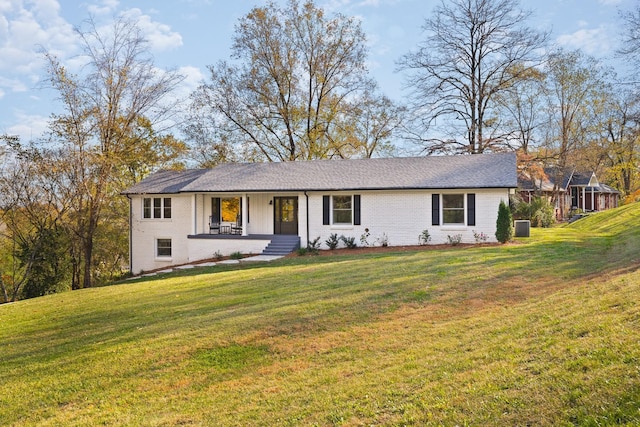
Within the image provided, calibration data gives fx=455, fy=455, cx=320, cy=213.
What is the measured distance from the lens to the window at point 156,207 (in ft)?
81.4

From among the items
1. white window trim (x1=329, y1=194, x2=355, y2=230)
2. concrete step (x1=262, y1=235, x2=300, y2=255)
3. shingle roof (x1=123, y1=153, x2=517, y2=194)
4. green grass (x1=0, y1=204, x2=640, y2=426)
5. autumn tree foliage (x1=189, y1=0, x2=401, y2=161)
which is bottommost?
green grass (x1=0, y1=204, x2=640, y2=426)

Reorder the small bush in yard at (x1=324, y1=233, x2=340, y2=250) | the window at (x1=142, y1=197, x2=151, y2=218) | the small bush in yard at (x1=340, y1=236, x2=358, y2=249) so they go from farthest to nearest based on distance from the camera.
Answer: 1. the window at (x1=142, y1=197, x2=151, y2=218)
2. the small bush in yard at (x1=324, y1=233, x2=340, y2=250)
3. the small bush in yard at (x1=340, y1=236, x2=358, y2=249)

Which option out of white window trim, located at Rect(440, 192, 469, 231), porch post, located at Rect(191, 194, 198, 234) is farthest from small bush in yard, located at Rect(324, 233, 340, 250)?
porch post, located at Rect(191, 194, 198, 234)

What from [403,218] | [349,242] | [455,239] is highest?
[403,218]

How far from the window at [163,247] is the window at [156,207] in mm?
1338

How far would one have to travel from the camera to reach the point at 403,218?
20578mm

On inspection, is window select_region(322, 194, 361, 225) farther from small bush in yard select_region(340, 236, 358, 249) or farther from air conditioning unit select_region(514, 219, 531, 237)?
air conditioning unit select_region(514, 219, 531, 237)

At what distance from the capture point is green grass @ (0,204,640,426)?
14.0 ft

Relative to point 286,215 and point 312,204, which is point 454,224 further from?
point 286,215

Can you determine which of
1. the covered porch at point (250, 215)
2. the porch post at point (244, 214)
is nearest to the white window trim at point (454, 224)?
the covered porch at point (250, 215)

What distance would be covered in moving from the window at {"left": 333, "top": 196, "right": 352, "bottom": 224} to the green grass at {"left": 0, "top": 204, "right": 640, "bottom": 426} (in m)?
9.55

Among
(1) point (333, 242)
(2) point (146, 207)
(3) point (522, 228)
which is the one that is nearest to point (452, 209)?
(3) point (522, 228)

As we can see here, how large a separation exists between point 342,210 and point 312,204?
147cm

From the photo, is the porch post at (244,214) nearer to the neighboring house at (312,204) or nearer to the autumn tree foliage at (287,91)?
the neighboring house at (312,204)
